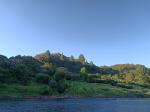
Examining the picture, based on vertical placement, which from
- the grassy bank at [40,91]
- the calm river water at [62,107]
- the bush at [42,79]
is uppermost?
the bush at [42,79]

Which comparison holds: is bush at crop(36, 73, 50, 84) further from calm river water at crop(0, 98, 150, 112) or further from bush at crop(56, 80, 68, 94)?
calm river water at crop(0, 98, 150, 112)

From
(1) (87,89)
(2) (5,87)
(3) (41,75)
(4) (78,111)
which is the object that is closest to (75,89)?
(1) (87,89)

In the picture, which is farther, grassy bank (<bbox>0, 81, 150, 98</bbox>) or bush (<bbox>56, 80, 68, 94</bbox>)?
bush (<bbox>56, 80, 68, 94</bbox>)

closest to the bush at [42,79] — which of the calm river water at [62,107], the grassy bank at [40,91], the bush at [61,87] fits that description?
the grassy bank at [40,91]

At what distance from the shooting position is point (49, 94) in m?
155

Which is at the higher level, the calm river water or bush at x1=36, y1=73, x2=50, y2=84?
bush at x1=36, y1=73, x2=50, y2=84

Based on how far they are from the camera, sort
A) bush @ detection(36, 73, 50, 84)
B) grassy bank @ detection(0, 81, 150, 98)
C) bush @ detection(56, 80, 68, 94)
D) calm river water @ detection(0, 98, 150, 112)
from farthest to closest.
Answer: bush @ detection(36, 73, 50, 84), bush @ detection(56, 80, 68, 94), grassy bank @ detection(0, 81, 150, 98), calm river water @ detection(0, 98, 150, 112)

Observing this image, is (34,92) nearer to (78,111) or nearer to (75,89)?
(75,89)

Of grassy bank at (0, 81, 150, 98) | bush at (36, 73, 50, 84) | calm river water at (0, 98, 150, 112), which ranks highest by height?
bush at (36, 73, 50, 84)

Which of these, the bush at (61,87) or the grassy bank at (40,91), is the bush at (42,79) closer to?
the grassy bank at (40,91)

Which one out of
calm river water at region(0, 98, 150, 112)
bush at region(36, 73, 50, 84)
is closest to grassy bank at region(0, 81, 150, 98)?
bush at region(36, 73, 50, 84)

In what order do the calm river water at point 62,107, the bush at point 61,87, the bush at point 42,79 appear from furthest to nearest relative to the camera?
1. the bush at point 42,79
2. the bush at point 61,87
3. the calm river water at point 62,107

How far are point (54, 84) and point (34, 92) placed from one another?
16900 millimetres

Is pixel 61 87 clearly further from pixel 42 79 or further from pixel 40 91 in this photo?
pixel 40 91
